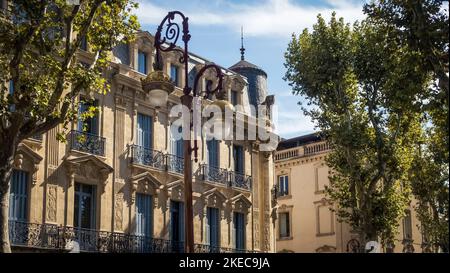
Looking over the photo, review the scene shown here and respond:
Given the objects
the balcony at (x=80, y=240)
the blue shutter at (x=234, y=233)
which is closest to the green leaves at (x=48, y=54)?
the balcony at (x=80, y=240)

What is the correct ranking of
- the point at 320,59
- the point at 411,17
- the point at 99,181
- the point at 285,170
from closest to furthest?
1. the point at 411,17
2. the point at 99,181
3. the point at 320,59
4. the point at 285,170

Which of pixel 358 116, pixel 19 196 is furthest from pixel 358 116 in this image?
pixel 19 196

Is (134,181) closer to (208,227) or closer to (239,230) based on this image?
(208,227)

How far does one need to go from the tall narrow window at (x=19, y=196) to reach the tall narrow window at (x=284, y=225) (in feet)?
68.9

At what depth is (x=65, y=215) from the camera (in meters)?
22.3

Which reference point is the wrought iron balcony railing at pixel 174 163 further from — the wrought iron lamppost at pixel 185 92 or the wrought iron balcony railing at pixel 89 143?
the wrought iron lamppost at pixel 185 92

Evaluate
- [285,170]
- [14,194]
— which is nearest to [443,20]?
[14,194]

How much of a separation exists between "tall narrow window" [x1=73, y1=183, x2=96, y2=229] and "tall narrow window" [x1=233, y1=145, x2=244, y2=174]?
26.1 feet

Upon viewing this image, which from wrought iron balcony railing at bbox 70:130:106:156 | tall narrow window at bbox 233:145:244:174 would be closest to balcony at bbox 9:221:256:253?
wrought iron balcony railing at bbox 70:130:106:156

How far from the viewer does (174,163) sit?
2655cm

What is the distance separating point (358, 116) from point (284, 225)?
1636cm

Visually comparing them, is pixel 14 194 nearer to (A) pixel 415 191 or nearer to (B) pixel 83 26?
(B) pixel 83 26

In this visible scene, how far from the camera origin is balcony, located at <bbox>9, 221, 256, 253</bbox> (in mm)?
20828

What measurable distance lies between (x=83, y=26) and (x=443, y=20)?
7.41m
